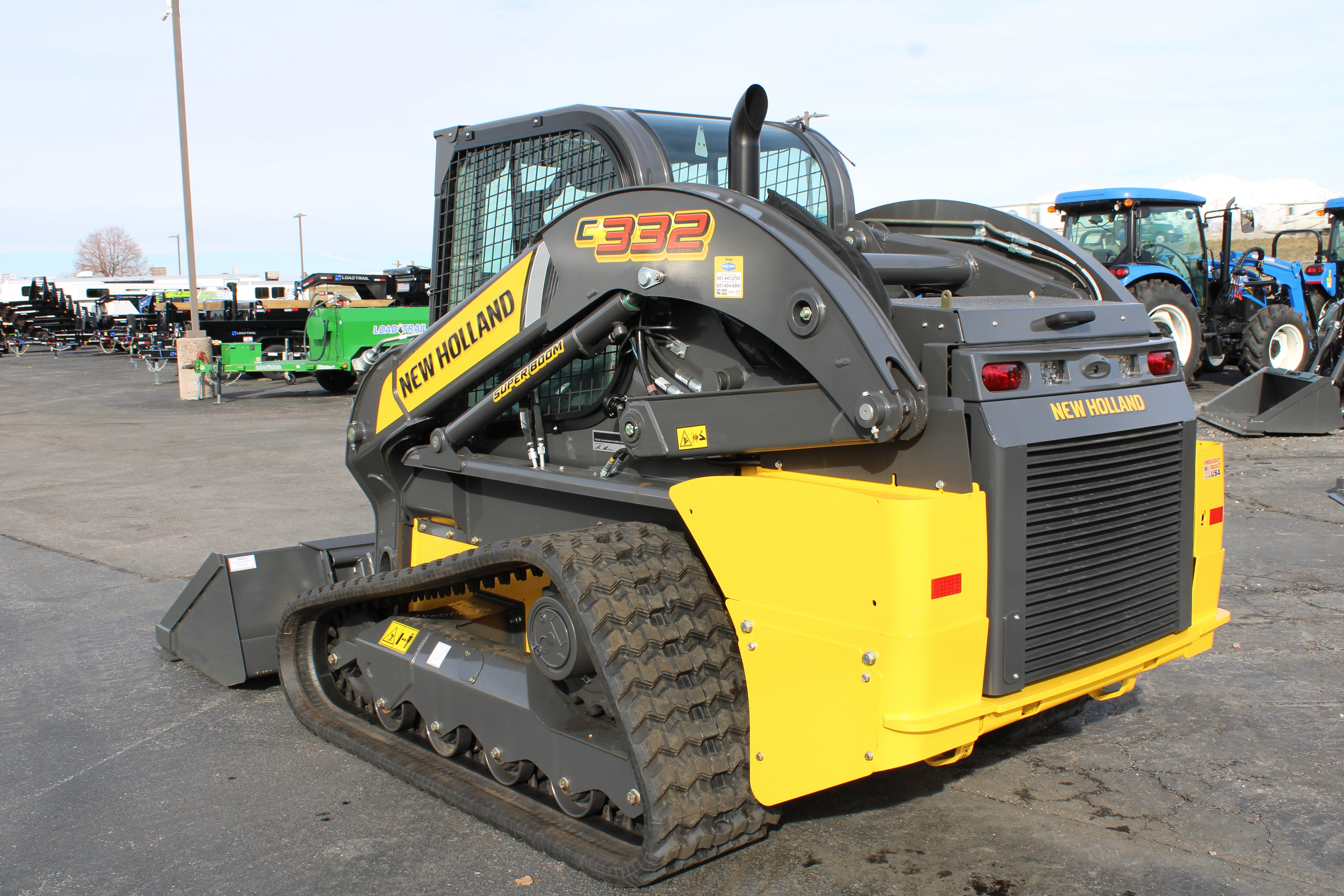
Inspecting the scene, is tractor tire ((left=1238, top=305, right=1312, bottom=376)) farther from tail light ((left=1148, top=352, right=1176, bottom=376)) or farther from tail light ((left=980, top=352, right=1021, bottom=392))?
tail light ((left=980, top=352, right=1021, bottom=392))

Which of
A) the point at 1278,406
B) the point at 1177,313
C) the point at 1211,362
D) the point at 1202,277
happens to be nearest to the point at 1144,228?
the point at 1202,277

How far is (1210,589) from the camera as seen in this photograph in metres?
3.63

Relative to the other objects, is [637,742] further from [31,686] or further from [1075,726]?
[31,686]

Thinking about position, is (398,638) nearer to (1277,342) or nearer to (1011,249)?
(1011,249)

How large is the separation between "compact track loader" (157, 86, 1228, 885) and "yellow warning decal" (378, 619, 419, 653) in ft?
0.06

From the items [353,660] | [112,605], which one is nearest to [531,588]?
[353,660]

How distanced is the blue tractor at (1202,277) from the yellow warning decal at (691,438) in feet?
42.5

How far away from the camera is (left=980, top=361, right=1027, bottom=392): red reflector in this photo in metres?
2.90

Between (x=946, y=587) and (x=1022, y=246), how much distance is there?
203cm

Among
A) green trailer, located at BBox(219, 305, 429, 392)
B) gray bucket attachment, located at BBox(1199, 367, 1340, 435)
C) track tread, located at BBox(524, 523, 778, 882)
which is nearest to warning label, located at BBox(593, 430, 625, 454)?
track tread, located at BBox(524, 523, 778, 882)

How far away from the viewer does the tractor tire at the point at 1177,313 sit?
14.6m

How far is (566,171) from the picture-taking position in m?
4.21

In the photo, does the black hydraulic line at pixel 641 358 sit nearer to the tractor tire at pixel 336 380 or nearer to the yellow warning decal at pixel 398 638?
the yellow warning decal at pixel 398 638

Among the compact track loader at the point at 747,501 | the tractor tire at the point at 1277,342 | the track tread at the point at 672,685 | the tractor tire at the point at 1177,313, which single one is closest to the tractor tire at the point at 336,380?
the tractor tire at the point at 1177,313
